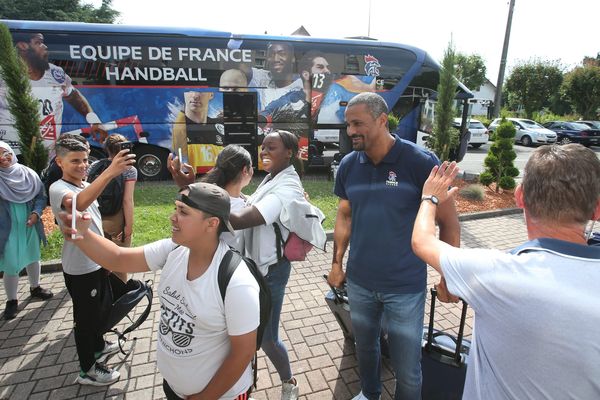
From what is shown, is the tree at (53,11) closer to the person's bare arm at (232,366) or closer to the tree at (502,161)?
the tree at (502,161)

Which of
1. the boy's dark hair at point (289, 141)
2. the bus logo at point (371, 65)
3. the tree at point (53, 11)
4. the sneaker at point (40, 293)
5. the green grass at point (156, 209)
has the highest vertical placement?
the tree at point (53, 11)

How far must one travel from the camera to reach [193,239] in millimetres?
→ 1579

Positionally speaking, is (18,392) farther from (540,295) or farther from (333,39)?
(333,39)

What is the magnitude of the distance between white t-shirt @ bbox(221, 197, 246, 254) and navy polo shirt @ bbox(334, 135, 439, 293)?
748mm

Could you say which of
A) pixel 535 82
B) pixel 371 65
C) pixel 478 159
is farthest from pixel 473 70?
pixel 371 65

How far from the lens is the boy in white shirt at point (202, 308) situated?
1523 mm

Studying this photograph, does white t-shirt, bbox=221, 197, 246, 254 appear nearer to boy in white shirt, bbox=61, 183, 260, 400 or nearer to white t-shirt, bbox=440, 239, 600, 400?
boy in white shirt, bbox=61, 183, 260, 400

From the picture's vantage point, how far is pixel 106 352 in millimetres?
3002

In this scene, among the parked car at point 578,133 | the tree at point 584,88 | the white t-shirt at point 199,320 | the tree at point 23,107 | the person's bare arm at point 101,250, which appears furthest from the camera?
the tree at point 584,88

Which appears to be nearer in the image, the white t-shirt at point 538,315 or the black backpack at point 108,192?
the white t-shirt at point 538,315

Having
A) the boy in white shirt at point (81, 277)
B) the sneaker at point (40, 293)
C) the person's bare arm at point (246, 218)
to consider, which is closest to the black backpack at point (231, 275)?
the person's bare arm at point (246, 218)

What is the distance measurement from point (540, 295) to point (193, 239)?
1.28m

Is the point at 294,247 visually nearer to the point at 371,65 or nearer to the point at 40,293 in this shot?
the point at 40,293

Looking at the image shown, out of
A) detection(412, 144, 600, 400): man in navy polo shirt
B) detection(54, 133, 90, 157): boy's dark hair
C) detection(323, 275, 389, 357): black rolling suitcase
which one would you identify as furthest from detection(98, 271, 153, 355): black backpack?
detection(412, 144, 600, 400): man in navy polo shirt
